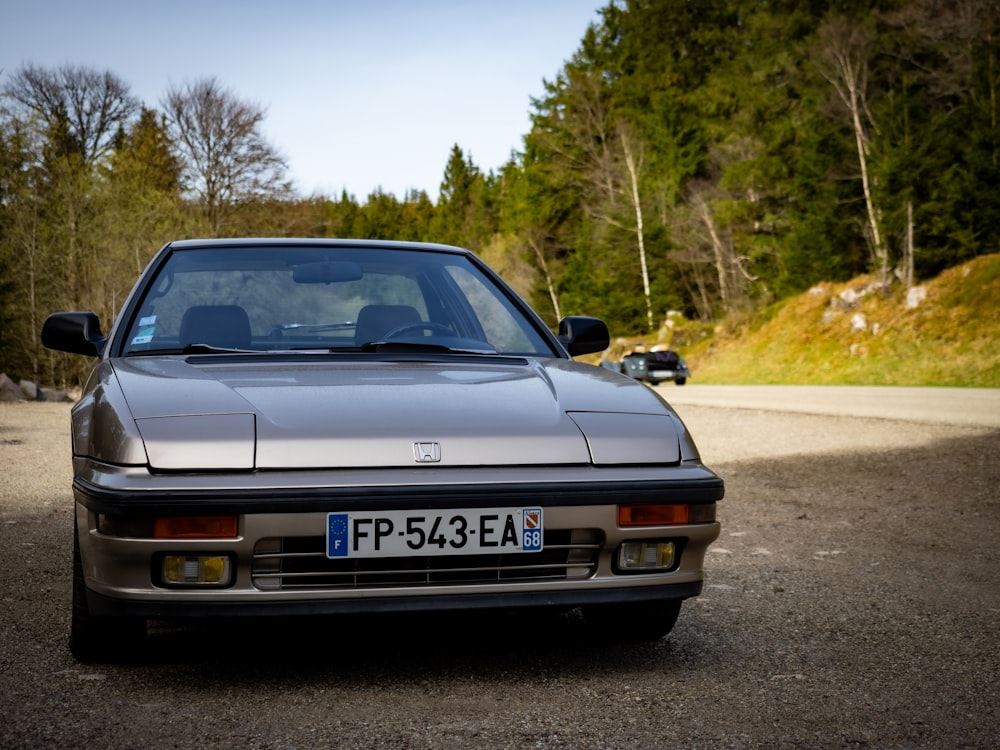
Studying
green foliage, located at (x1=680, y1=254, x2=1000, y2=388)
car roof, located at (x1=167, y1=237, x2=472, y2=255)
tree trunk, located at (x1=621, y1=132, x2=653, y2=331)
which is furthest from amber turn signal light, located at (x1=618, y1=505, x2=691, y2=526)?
tree trunk, located at (x1=621, y1=132, x2=653, y2=331)

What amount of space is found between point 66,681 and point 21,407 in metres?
19.6

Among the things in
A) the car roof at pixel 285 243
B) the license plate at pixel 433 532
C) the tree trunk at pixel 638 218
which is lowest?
the license plate at pixel 433 532

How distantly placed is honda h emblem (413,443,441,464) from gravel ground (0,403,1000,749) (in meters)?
0.47

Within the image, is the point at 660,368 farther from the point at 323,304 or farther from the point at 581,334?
the point at 323,304

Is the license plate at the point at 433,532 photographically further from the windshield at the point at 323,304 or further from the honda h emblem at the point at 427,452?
the windshield at the point at 323,304

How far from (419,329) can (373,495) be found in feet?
4.48

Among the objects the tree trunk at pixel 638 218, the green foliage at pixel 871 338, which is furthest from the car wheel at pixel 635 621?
the tree trunk at pixel 638 218

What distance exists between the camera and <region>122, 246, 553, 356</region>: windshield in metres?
3.94

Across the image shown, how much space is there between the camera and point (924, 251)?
104 ft

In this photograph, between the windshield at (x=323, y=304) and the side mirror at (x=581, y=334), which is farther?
the side mirror at (x=581, y=334)

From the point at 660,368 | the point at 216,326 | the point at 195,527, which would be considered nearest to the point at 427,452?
the point at 195,527

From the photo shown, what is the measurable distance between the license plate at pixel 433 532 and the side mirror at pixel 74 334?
1.80 m

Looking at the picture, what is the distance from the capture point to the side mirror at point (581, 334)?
445cm

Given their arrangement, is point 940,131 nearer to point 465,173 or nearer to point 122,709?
point 122,709
